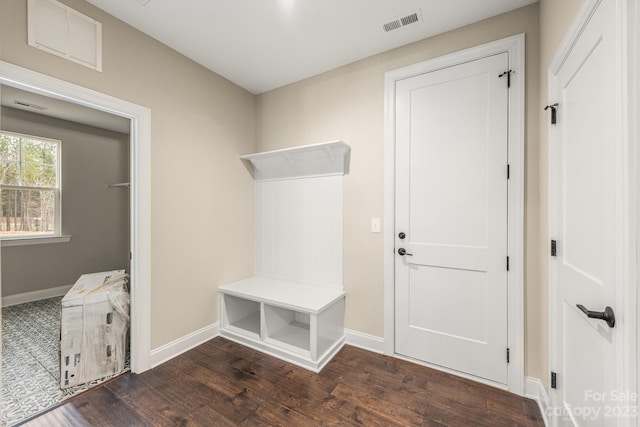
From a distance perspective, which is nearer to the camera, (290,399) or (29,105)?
(290,399)

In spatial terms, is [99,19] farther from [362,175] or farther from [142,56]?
[362,175]

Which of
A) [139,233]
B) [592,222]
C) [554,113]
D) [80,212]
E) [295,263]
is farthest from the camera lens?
[80,212]

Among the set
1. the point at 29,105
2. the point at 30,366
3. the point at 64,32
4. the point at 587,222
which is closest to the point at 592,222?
the point at 587,222

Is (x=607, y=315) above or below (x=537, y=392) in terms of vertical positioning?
above

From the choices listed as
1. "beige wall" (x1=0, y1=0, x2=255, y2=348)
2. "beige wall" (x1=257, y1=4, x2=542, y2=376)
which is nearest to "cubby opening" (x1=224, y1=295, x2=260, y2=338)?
"beige wall" (x1=0, y1=0, x2=255, y2=348)

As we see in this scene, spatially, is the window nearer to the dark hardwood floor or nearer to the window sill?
the window sill

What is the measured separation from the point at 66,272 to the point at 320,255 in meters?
4.05

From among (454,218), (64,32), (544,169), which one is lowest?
(454,218)

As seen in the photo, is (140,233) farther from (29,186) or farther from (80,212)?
(29,186)

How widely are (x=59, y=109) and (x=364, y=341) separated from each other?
15.4 feet

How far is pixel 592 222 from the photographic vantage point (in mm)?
1093

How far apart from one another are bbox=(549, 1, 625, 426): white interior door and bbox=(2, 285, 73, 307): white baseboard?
5716mm

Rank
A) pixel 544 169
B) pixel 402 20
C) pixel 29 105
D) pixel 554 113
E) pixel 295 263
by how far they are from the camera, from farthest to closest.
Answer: pixel 29 105
pixel 295 263
pixel 402 20
pixel 544 169
pixel 554 113

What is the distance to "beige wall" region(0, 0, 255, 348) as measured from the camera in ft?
6.39
